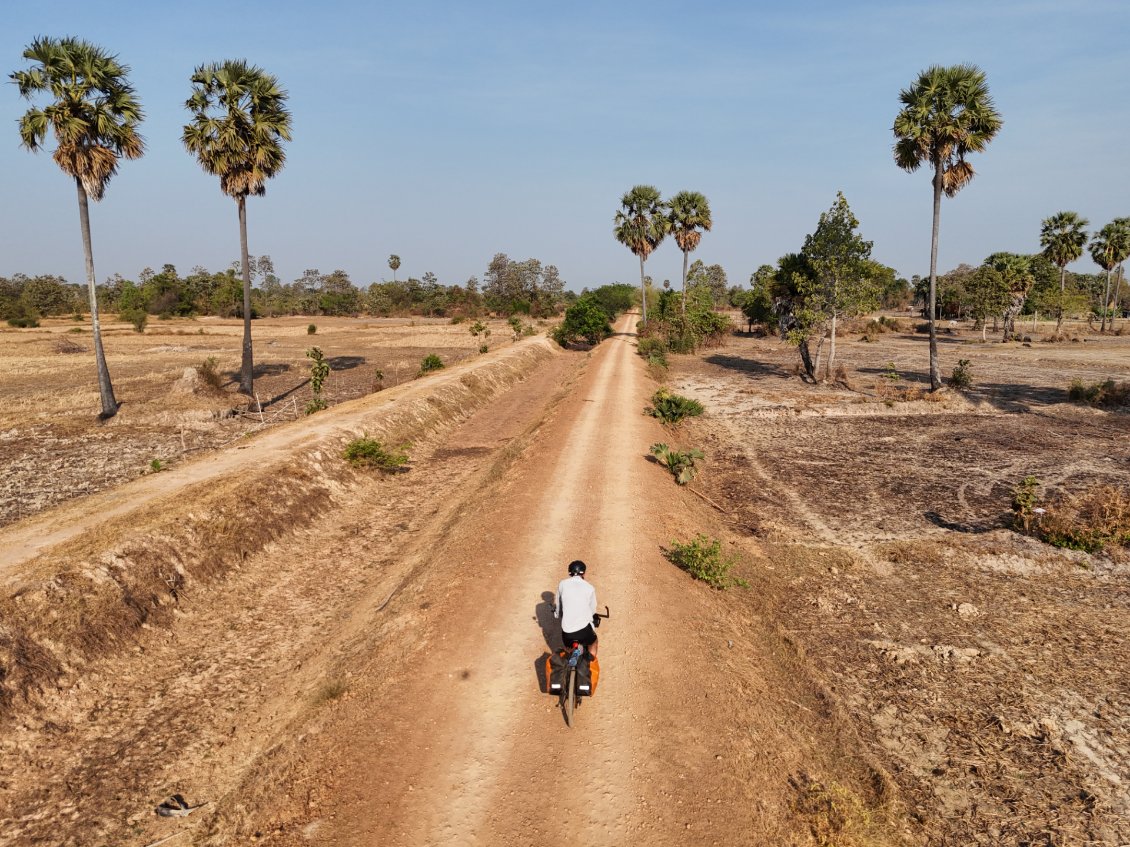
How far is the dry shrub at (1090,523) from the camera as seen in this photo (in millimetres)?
15031

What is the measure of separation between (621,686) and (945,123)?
37886mm

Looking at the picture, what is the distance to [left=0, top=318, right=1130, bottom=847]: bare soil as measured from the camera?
7.31m

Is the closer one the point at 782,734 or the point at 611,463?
the point at 782,734

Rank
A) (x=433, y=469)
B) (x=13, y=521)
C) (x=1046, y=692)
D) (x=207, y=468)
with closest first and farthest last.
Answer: (x=1046, y=692)
(x=13, y=521)
(x=207, y=468)
(x=433, y=469)

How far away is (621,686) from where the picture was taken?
9.11 meters

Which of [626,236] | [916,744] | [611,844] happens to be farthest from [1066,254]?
[611,844]

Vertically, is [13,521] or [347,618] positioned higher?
[13,521]

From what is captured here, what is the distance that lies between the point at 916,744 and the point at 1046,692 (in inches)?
112

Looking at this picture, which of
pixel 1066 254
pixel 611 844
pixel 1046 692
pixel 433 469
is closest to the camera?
pixel 611 844

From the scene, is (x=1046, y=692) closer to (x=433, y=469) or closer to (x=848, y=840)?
(x=848, y=840)

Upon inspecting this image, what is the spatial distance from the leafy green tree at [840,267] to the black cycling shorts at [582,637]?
34268 mm

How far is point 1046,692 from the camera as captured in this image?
9930 millimetres

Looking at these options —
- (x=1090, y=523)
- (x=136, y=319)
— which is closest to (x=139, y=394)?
(x=1090, y=523)

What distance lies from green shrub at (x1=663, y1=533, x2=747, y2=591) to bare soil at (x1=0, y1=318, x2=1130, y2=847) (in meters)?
0.40
